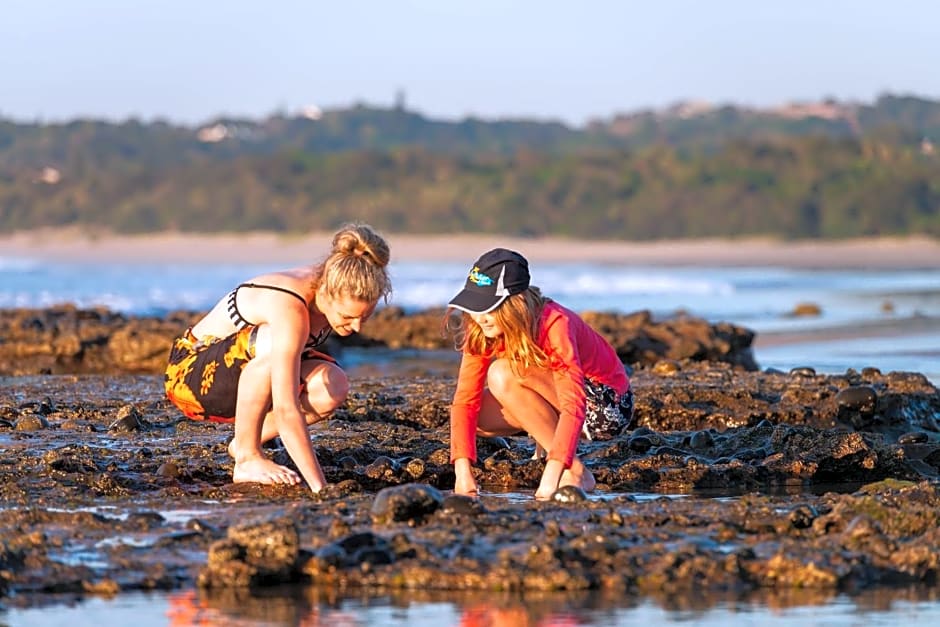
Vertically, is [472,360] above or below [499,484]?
above

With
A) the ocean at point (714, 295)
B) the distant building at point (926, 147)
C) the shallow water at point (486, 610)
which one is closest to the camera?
the shallow water at point (486, 610)

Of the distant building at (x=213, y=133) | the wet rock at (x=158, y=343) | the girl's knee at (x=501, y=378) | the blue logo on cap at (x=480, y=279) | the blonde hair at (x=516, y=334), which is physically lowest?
the wet rock at (x=158, y=343)

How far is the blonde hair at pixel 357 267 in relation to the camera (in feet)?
17.8

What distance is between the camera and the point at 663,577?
4555 millimetres

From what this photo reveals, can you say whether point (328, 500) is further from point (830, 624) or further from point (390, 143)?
point (390, 143)

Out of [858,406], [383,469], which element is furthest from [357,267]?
[858,406]

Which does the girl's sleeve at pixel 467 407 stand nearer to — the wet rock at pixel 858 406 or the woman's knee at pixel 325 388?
the woman's knee at pixel 325 388

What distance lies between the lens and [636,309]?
2295 cm

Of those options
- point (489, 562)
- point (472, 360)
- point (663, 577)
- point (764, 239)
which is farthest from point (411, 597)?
point (764, 239)

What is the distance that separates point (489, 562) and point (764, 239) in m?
50.8

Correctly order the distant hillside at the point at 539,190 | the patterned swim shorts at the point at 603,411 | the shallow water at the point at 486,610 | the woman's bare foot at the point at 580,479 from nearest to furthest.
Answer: the shallow water at the point at 486,610, the woman's bare foot at the point at 580,479, the patterned swim shorts at the point at 603,411, the distant hillside at the point at 539,190

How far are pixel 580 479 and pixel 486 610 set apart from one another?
1.62 m

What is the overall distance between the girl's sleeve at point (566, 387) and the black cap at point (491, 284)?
242 mm

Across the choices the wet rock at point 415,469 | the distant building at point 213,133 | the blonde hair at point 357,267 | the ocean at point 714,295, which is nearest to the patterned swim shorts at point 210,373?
the blonde hair at point 357,267
